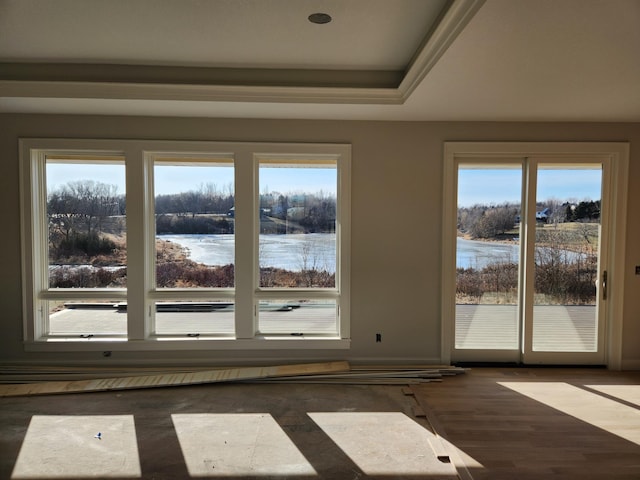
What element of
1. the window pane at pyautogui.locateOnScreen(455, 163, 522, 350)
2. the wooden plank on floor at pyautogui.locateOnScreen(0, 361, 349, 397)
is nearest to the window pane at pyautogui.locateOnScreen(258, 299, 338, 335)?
the wooden plank on floor at pyautogui.locateOnScreen(0, 361, 349, 397)

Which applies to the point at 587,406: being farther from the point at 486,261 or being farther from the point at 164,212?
the point at 164,212

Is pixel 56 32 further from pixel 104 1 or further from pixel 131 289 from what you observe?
pixel 131 289

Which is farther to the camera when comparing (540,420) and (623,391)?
(623,391)

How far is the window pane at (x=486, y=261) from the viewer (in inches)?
163

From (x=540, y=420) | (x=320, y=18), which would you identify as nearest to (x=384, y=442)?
(x=540, y=420)

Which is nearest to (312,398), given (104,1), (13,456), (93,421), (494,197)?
(93,421)

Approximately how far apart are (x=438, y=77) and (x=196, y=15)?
1.75 m

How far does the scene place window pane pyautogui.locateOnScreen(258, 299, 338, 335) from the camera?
13.7ft

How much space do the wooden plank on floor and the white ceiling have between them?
8.59 ft

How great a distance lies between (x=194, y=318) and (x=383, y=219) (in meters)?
2.35

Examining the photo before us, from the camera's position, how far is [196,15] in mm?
2445

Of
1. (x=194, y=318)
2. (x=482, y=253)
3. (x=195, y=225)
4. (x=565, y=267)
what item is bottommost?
(x=194, y=318)

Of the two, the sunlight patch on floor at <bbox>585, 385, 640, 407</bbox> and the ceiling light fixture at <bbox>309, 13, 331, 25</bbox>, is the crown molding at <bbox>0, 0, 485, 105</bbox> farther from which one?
the sunlight patch on floor at <bbox>585, 385, 640, 407</bbox>

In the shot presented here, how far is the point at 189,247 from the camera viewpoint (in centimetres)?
416
